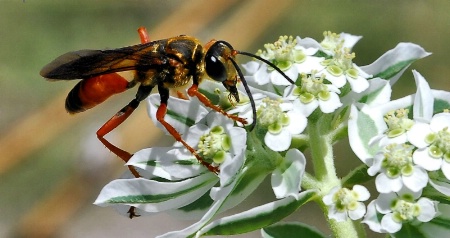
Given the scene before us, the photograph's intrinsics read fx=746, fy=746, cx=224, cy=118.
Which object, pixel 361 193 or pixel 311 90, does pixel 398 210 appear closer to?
pixel 361 193

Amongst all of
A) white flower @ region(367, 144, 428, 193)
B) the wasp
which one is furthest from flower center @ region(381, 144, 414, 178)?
the wasp

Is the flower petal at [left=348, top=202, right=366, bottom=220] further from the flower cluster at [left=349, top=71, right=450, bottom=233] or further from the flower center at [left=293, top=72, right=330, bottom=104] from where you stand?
the flower center at [left=293, top=72, right=330, bottom=104]

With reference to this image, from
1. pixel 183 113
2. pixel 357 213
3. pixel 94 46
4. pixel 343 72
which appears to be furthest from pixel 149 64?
pixel 94 46

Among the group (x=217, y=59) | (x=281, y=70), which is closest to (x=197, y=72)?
(x=217, y=59)

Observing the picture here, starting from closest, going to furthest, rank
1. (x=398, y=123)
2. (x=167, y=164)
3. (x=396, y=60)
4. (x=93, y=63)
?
(x=398, y=123), (x=167, y=164), (x=396, y=60), (x=93, y=63)

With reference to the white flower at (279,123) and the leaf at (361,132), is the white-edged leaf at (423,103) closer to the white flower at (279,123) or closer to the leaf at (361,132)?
the leaf at (361,132)

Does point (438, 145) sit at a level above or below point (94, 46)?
above
